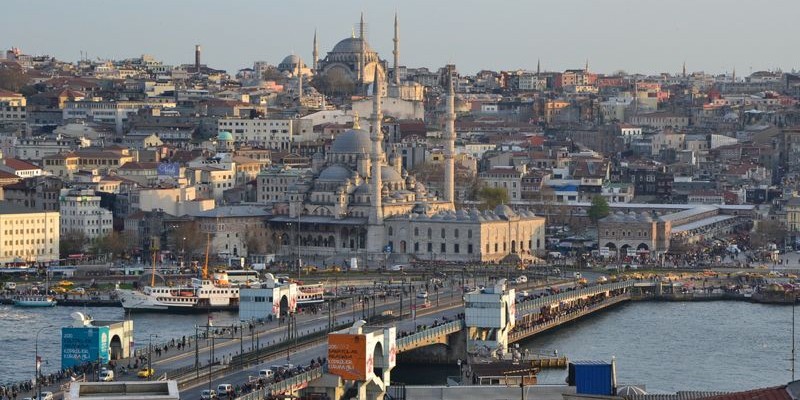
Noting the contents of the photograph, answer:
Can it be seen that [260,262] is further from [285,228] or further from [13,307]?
[13,307]

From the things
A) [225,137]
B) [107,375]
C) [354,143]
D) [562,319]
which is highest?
[225,137]

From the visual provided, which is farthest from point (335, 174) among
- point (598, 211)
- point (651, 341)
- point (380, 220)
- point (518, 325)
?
point (651, 341)

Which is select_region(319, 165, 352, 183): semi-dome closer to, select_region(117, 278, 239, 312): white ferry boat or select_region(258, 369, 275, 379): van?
select_region(117, 278, 239, 312): white ferry boat

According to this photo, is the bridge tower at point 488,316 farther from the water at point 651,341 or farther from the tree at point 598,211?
the tree at point 598,211

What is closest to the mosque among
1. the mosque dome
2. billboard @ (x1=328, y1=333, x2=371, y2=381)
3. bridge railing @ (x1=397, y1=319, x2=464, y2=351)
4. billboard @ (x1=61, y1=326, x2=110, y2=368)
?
Result: the mosque dome

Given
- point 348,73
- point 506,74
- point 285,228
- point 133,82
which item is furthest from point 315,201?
point 506,74

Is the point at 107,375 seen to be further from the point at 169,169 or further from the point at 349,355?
the point at 169,169

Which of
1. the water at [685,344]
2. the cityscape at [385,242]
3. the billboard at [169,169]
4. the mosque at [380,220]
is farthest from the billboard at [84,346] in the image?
the billboard at [169,169]
